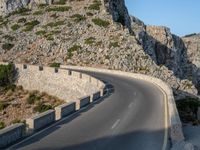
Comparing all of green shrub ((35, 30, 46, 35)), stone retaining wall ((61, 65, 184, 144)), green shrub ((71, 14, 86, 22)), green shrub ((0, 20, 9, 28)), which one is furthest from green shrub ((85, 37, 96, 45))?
green shrub ((0, 20, 9, 28))

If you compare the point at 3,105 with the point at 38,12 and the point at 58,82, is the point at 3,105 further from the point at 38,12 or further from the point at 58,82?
the point at 38,12

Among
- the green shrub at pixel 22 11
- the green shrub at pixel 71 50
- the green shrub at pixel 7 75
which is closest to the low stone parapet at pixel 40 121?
the green shrub at pixel 7 75

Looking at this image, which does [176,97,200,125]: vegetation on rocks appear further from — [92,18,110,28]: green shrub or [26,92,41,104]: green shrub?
[92,18,110,28]: green shrub

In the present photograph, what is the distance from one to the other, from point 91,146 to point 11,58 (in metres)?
55.6

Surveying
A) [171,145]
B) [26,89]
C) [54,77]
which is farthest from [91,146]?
[26,89]

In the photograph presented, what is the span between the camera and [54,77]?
49.9 m

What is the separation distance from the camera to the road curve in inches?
671

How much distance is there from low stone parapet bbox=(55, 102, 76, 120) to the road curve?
454mm

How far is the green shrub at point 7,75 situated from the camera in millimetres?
57906

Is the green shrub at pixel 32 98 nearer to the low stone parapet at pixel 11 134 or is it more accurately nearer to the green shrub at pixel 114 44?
the green shrub at pixel 114 44

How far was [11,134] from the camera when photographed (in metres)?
16.7

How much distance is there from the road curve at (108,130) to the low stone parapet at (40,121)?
468mm

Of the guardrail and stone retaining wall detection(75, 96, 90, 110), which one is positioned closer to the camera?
the guardrail

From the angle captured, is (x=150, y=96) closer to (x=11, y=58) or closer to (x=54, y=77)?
(x=54, y=77)
